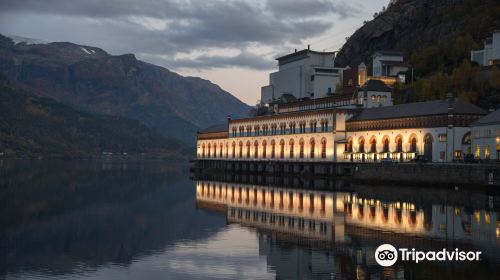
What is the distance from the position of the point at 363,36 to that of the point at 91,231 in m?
142

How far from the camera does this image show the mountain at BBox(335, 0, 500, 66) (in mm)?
154250

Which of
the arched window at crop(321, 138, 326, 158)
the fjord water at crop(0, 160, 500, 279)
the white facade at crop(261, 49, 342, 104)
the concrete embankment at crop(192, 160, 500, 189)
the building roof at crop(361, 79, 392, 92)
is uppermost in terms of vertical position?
the white facade at crop(261, 49, 342, 104)

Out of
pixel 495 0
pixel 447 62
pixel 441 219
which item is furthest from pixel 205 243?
pixel 495 0

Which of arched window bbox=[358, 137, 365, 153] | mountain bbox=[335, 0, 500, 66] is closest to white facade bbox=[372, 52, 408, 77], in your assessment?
mountain bbox=[335, 0, 500, 66]

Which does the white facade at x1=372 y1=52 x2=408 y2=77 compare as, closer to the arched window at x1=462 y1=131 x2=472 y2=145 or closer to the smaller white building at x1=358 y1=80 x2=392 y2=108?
the smaller white building at x1=358 y1=80 x2=392 y2=108

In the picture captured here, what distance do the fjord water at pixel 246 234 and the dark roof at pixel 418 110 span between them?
1753 centimetres

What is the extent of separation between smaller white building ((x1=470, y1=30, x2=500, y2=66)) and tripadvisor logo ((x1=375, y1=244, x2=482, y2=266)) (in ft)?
286

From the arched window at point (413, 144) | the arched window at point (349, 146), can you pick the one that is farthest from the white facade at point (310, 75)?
the arched window at point (413, 144)

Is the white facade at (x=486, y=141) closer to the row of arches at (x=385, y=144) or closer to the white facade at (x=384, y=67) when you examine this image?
the row of arches at (x=385, y=144)

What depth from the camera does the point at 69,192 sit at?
87938mm

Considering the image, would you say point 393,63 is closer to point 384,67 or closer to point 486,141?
point 384,67

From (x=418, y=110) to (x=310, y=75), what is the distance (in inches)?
2262

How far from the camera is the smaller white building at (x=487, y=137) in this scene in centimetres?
8362

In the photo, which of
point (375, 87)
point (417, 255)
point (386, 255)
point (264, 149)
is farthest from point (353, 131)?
point (417, 255)
